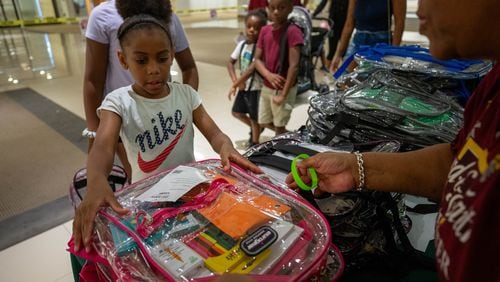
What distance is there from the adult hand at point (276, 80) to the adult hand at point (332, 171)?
1697 mm

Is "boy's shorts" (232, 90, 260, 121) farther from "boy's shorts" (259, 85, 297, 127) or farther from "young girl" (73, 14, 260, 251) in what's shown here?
"young girl" (73, 14, 260, 251)

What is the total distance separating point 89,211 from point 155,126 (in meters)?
0.51

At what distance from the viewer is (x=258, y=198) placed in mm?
830

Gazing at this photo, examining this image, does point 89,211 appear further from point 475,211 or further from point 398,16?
point 398,16

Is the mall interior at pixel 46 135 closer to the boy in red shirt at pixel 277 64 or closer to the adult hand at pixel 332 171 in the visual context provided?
the boy in red shirt at pixel 277 64

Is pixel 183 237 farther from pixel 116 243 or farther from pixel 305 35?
pixel 305 35

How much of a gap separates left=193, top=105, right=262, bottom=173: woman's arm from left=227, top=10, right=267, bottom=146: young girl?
1.44m

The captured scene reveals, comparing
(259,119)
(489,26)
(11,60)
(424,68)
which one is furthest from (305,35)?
(11,60)

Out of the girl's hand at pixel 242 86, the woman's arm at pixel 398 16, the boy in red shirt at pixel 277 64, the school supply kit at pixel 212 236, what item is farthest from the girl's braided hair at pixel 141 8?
the woman's arm at pixel 398 16

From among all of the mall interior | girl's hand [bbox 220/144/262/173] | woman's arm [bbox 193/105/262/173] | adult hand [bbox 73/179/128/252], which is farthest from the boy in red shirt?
adult hand [bbox 73/179/128/252]

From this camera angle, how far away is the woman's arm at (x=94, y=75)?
4.85ft

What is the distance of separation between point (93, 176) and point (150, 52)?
49 cm

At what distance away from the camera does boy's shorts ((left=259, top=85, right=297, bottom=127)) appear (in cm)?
271

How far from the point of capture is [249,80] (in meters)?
2.83
